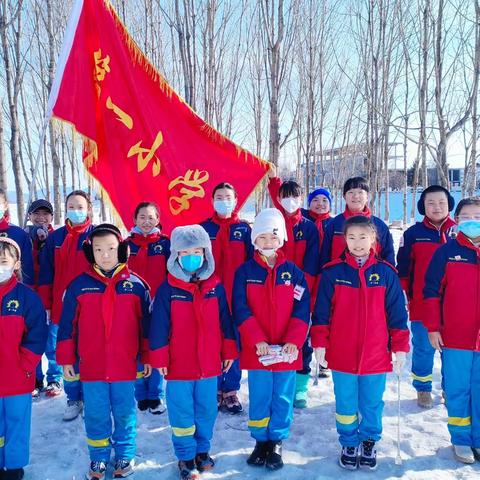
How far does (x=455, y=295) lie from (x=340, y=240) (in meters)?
1.12

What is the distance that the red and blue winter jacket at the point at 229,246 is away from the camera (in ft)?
12.3

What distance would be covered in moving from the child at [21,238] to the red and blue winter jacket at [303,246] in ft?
7.22

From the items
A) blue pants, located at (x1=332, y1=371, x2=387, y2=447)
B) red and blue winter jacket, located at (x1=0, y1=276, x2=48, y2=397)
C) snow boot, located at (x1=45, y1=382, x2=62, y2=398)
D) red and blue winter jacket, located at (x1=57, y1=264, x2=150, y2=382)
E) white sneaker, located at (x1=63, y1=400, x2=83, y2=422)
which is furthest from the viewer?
snow boot, located at (x1=45, y1=382, x2=62, y2=398)

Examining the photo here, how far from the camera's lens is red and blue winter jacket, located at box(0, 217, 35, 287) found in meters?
3.48

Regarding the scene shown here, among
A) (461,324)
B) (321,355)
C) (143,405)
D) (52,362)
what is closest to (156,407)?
(143,405)

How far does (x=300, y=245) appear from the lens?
3791mm

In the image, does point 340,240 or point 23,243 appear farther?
point 340,240

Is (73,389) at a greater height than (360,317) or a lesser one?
lesser

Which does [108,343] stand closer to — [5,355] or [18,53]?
[5,355]

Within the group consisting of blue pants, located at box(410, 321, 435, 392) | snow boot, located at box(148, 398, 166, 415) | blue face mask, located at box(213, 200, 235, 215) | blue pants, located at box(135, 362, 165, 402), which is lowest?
snow boot, located at box(148, 398, 166, 415)

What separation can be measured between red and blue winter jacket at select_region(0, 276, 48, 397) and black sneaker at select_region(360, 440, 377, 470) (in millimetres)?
2227

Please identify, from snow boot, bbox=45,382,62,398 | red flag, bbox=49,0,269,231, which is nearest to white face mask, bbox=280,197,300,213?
red flag, bbox=49,0,269,231

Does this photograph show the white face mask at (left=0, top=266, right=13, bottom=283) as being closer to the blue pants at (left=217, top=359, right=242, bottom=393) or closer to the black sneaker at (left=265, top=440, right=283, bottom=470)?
the blue pants at (left=217, top=359, right=242, bottom=393)

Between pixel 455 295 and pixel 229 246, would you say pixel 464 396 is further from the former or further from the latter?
pixel 229 246
